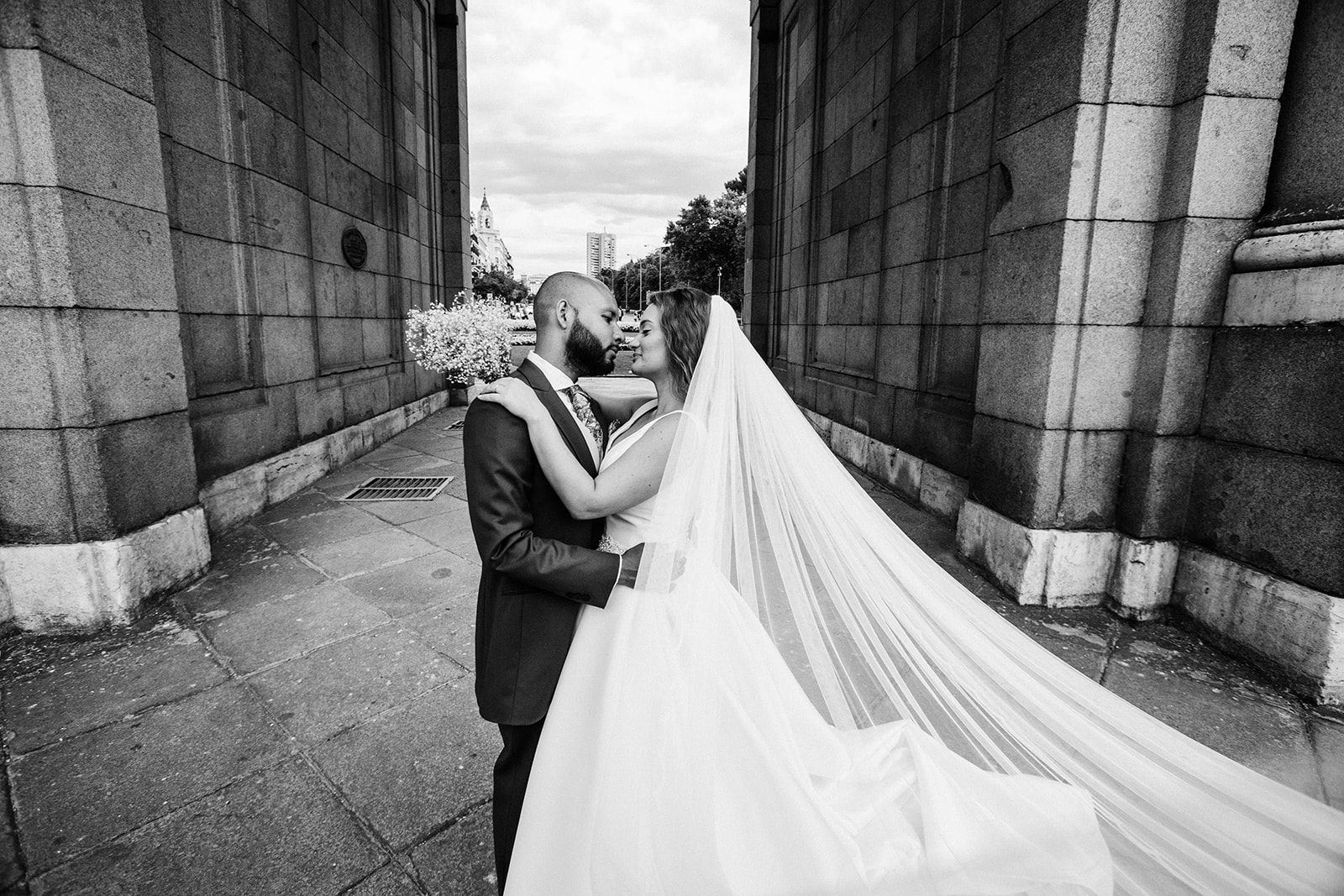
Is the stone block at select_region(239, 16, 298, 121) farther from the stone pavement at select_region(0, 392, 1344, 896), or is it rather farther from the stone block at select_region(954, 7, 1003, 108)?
the stone block at select_region(954, 7, 1003, 108)

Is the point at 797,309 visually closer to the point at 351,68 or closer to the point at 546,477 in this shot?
the point at 351,68

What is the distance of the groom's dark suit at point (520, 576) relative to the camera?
6.56ft

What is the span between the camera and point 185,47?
223 inches

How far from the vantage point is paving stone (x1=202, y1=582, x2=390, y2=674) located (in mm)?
4113

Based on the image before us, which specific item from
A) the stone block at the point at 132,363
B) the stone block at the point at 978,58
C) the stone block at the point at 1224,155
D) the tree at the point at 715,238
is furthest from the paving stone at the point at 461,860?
the tree at the point at 715,238

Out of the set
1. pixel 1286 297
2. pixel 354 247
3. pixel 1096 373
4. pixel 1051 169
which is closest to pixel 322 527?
pixel 354 247

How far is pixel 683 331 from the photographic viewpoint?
246 cm

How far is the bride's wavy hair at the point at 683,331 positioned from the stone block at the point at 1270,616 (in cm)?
375

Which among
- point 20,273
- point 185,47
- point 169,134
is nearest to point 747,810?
point 20,273

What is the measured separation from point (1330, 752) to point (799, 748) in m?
2.87

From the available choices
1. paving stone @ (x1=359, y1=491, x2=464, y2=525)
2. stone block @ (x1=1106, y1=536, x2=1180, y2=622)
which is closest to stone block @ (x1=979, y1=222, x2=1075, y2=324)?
stone block @ (x1=1106, y1=536, x2=1180, y2=622)

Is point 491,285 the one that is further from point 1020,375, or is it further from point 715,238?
point 1020,375

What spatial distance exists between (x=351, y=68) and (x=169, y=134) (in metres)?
4.92

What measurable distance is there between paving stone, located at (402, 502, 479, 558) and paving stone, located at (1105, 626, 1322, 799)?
15.9 ft
